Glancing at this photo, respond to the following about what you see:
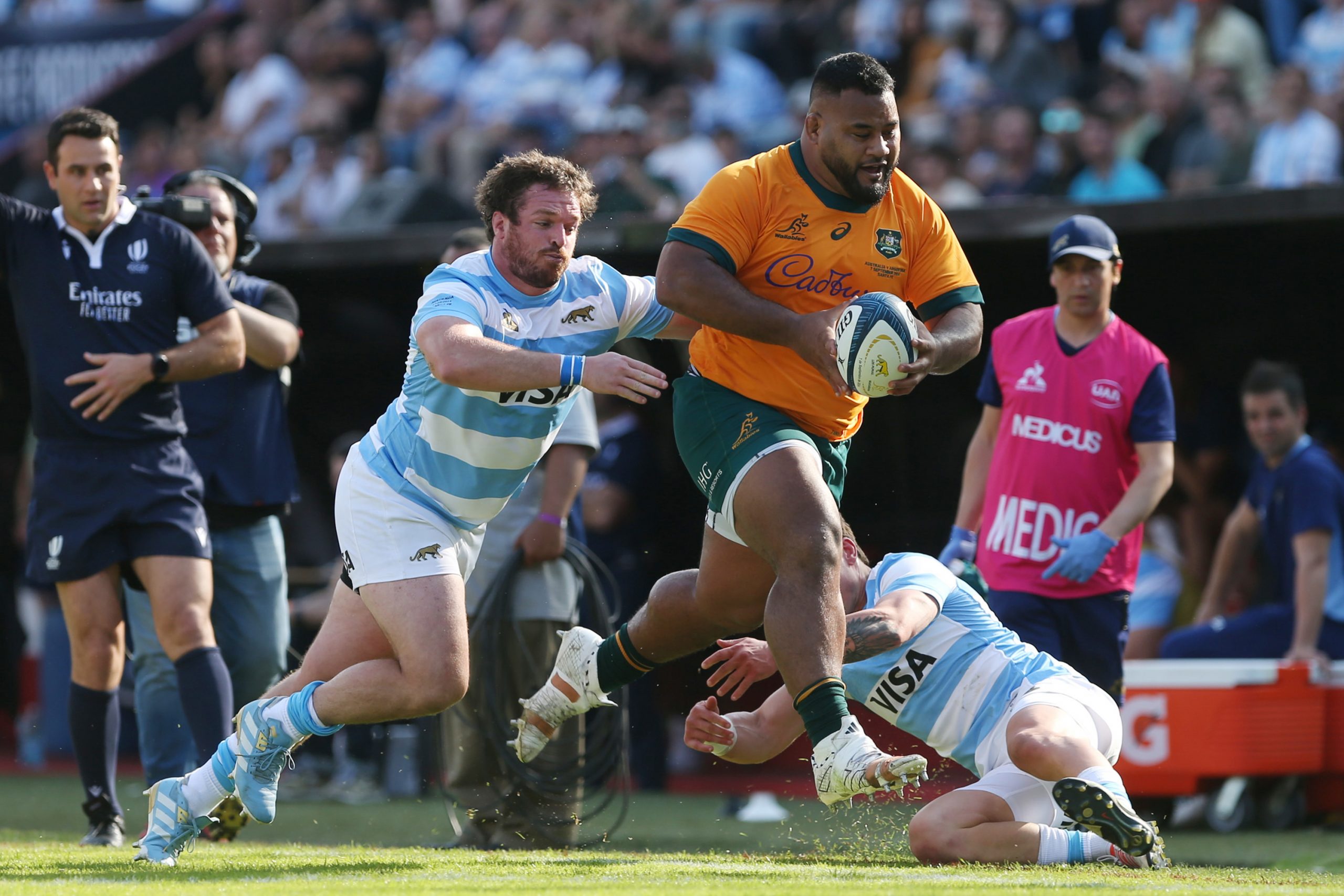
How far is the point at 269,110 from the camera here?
16.4 metres

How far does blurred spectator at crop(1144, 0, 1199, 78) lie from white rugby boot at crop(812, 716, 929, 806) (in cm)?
835

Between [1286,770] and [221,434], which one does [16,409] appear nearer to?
[221,434]

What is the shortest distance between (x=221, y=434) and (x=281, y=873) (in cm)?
244

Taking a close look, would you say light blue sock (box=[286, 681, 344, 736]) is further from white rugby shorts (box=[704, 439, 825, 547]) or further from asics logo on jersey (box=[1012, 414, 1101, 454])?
asics logo on jersey (box=[1012, 414, 1101, 454])

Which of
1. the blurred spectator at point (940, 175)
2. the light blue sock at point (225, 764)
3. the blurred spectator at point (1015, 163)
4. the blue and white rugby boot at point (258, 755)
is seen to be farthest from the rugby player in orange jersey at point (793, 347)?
the blurred spectator at point (1015, 163)

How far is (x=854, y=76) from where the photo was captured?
5.27 m

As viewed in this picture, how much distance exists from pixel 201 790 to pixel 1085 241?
154 inches

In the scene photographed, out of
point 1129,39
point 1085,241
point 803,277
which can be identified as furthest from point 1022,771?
point 1129,39

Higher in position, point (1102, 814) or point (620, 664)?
point (620, 664)

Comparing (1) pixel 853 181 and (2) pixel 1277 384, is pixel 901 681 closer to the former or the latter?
(1) pixel 853 181

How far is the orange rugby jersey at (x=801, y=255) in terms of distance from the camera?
17.5 feet

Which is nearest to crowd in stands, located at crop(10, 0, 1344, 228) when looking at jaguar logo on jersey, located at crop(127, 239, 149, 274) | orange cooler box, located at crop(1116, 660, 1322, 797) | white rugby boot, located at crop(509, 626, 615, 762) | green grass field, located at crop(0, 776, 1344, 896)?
orange cooler box, located at crop(1116, 660, 1322, 797)

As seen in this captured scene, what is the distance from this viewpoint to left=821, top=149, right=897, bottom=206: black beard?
17.4ft

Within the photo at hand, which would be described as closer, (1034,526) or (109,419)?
(109,419)
